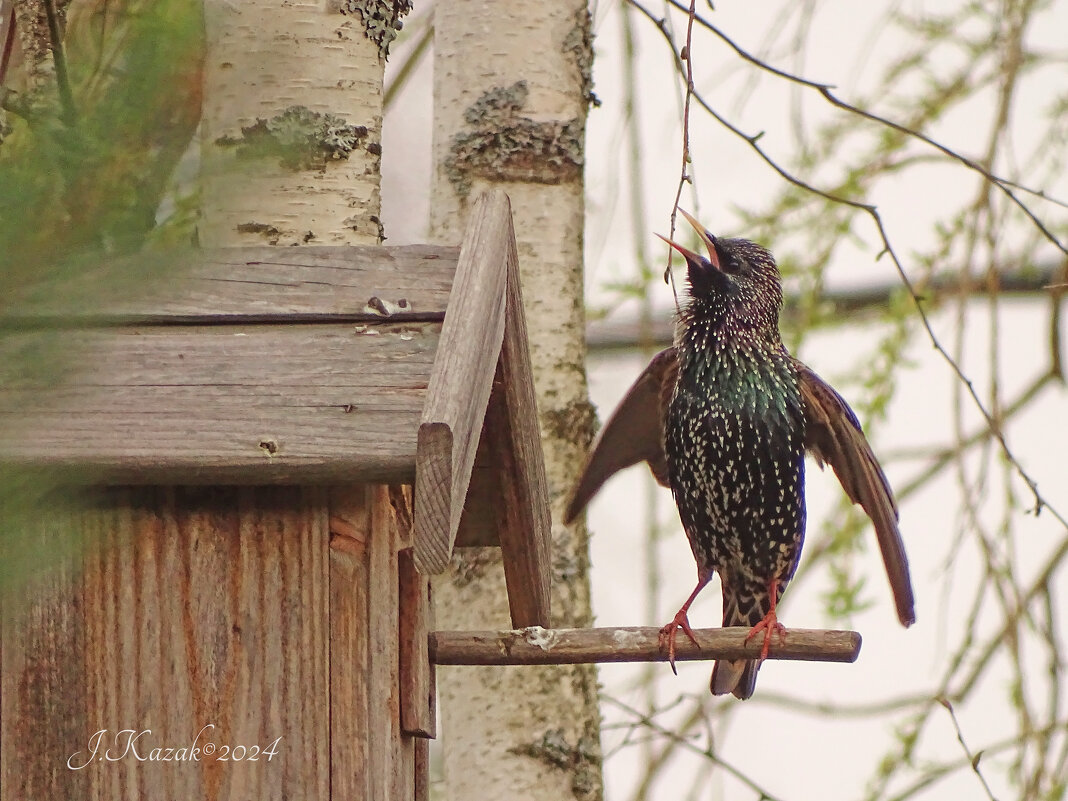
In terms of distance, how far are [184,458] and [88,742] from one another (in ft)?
1.21

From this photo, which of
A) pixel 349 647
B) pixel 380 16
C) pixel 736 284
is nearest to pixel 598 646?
pixel 349 647

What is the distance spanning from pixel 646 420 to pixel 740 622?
63 centimetres

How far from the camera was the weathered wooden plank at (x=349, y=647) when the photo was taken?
5.41 ft

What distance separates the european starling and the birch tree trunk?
234 mm

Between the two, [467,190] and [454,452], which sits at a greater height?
[467,190]

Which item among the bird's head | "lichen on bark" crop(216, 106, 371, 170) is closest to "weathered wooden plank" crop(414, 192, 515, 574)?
"lichen on bark" crop(216, 106, 371, 170)

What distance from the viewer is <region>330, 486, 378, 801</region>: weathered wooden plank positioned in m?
1.65

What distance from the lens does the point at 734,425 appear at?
10.3ft

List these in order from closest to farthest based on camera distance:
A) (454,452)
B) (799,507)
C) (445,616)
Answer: (454,452)
(445,616)
(799,507)

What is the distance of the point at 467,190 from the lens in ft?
9.09

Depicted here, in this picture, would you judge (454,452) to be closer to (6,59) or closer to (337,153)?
(337,153)

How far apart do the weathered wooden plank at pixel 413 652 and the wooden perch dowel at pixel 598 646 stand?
7 cm

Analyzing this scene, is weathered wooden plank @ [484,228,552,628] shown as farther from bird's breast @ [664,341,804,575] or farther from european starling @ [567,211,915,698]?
bird's breast @ [664,341,804,575]

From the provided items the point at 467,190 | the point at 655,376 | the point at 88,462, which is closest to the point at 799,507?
the point at 655,376
